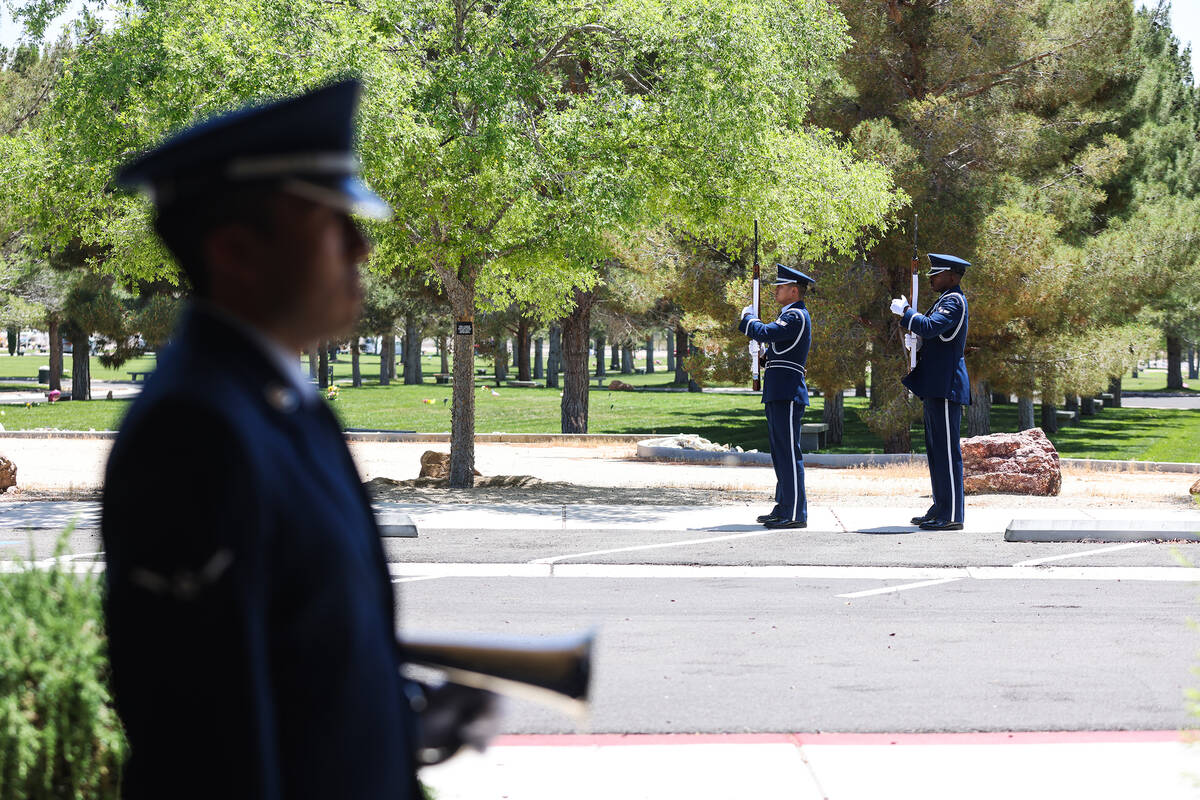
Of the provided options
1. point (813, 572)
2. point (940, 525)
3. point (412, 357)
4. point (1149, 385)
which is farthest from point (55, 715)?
point (1149, 385)

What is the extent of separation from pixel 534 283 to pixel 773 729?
14.2 m

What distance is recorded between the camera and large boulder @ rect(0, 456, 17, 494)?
15.5 metres

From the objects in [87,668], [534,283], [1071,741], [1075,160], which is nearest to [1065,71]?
[1075,160]

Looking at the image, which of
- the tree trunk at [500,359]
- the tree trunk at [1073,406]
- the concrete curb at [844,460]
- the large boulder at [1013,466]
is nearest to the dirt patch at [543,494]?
the large boulder at [1013,466]

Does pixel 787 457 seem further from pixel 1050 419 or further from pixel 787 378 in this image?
pixel 1050 419

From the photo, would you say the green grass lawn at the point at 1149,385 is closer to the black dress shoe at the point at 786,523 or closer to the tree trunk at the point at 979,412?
the tree trunk at the point at 979,412

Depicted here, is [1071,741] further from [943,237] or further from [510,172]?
[943,237]

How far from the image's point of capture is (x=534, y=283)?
771 inches

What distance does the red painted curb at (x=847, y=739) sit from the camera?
5668 mm

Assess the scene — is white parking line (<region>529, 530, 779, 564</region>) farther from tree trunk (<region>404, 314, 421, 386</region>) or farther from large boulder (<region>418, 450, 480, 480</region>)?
tree trunk (<region>404, 314, 421, 386</region>)

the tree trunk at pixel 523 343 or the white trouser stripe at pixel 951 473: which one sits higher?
the tree trunk at pixel 523 343

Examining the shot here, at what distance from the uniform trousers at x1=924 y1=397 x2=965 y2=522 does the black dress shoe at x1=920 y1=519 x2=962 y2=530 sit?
37 millimetres

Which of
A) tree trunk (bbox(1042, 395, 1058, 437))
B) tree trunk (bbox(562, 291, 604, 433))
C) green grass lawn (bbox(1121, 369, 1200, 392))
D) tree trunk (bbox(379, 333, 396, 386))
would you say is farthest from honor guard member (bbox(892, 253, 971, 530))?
tree trunk (bbox(379, 333, 396, 386))

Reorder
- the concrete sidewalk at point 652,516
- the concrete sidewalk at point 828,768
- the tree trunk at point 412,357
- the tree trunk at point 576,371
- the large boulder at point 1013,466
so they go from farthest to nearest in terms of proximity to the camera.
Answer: the tree trunk at point 412,357
the tree trunk at point 576,371
the large boulder at point 1013,466
the concrete sidewalk at point 652,516
the concrete sidewalk at point 828,768
